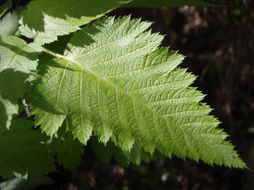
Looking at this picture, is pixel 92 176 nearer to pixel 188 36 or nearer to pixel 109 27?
pixel 188 36

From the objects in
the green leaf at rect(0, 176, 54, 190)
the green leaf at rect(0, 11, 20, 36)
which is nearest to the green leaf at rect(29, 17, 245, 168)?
the green leaf at rect(0, 11, 20, 36)

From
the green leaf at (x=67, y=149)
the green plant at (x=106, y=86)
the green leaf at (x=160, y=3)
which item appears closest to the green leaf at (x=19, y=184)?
the green leaf at (x=67, y=149)

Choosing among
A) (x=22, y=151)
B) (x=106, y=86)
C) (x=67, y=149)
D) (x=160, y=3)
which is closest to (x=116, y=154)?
(x=67, y=149)

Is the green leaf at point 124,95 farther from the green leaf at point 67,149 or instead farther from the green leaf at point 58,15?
the green leaf at point 67,149

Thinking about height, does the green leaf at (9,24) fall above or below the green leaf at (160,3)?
below

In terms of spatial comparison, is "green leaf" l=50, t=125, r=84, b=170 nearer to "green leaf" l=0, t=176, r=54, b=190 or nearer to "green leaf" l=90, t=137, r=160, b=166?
"green leaf" l=90, t=137, r=160, b=166

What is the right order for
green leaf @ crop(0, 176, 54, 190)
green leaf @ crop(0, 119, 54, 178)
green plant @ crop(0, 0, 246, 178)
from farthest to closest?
green leaf @ crop(0, 176, 54, 190), green leaf @ crop(0, 119, 54, 178), green plant @ crop(0, 0, 246, 178)

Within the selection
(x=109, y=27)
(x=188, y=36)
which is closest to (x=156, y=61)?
(x=109, y=27)
